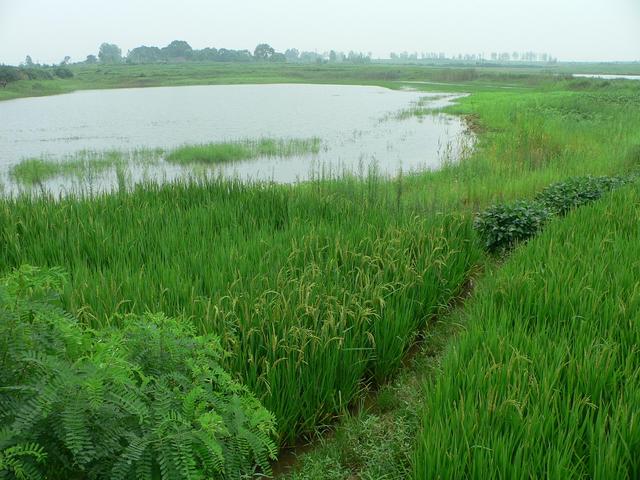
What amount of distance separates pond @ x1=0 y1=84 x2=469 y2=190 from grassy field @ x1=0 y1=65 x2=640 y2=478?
4340 mm

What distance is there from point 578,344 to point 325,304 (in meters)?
1.51

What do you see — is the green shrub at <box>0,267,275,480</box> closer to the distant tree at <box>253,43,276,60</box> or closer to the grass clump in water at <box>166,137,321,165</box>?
the grass clump in water at <box>166,137,321,165</box>

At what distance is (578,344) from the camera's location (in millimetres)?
3057

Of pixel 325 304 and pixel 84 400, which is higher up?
pixel 84 400

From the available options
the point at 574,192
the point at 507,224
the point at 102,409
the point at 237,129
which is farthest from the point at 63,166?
Result: the point at 102,409

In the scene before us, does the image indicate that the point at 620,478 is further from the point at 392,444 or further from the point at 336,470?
the point at 336,470

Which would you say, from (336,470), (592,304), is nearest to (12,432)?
(336,470)

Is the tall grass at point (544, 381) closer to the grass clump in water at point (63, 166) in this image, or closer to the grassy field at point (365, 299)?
the grassy field at point (365, 299)

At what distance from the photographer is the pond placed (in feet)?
45.8

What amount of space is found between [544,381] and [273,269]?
2179 millimetres

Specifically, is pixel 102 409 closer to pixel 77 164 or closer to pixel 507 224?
pixel 507 224

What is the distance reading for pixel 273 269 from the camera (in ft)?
13.8

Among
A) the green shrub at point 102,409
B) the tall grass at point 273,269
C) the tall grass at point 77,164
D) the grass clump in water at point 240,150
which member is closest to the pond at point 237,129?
the tall grass at point 77,164

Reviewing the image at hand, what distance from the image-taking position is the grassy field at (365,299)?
251 cm
